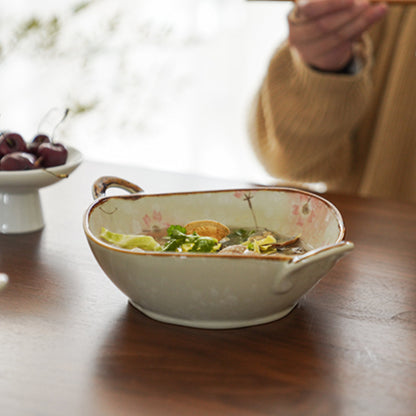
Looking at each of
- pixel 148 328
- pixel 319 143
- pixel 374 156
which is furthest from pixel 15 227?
pixel 374 156

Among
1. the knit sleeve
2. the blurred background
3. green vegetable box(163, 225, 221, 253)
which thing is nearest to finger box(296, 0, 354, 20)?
the knit sleeve

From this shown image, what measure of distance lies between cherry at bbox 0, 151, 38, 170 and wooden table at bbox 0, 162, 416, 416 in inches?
4.6

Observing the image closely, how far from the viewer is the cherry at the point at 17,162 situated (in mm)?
741

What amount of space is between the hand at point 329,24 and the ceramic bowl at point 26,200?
0.63 metres

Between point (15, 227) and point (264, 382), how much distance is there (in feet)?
1.51

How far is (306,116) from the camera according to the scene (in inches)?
56.7

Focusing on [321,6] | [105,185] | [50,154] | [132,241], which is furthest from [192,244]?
[321,6]

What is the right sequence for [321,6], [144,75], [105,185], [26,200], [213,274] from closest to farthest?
[213,274]
[105,185]
[26,200]
[321,6]
[144,75]

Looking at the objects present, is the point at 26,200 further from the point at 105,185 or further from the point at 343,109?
the point at 343,109

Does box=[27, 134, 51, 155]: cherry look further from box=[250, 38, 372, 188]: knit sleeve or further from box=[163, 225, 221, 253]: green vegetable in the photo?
box=[250, 38, 372, 188]: knit sleeve

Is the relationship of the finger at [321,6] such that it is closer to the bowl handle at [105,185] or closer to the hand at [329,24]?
the hand at [329,24]

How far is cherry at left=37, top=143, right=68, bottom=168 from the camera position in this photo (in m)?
0.77

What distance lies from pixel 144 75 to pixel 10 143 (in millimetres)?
2013

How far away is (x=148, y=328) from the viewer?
0.52m
